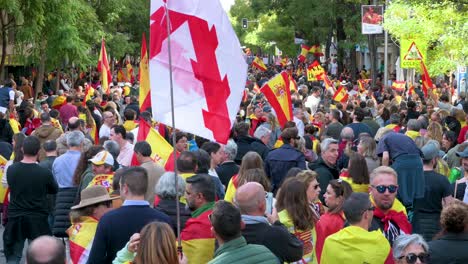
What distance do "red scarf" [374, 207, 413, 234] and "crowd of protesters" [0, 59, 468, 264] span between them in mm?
12

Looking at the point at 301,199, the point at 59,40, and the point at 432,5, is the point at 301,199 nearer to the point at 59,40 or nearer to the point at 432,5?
the point at 432,5

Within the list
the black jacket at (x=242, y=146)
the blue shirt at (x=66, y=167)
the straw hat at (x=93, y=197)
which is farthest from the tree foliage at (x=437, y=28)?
the straw hat at (x=93, y=197)

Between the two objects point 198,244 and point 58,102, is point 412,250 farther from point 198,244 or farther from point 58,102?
point 58,102

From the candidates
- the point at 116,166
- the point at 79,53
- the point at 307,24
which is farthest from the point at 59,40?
the point at 307,24

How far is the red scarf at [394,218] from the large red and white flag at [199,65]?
128cm

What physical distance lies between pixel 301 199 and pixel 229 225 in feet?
5.97

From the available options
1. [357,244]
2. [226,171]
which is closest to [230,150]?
[226,171]

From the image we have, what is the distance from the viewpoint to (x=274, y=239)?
7.07m

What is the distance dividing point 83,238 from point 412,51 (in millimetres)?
21760

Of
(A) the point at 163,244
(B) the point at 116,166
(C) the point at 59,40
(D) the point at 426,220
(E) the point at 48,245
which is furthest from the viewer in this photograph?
(C) the point at 59,40

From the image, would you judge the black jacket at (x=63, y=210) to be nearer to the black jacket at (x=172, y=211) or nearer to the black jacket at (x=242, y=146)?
the black jacket at (x=172, y=211)

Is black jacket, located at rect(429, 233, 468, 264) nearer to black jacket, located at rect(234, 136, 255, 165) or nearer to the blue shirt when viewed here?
the blue shirt

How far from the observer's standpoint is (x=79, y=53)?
101ft

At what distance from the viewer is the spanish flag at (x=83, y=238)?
7984mm
